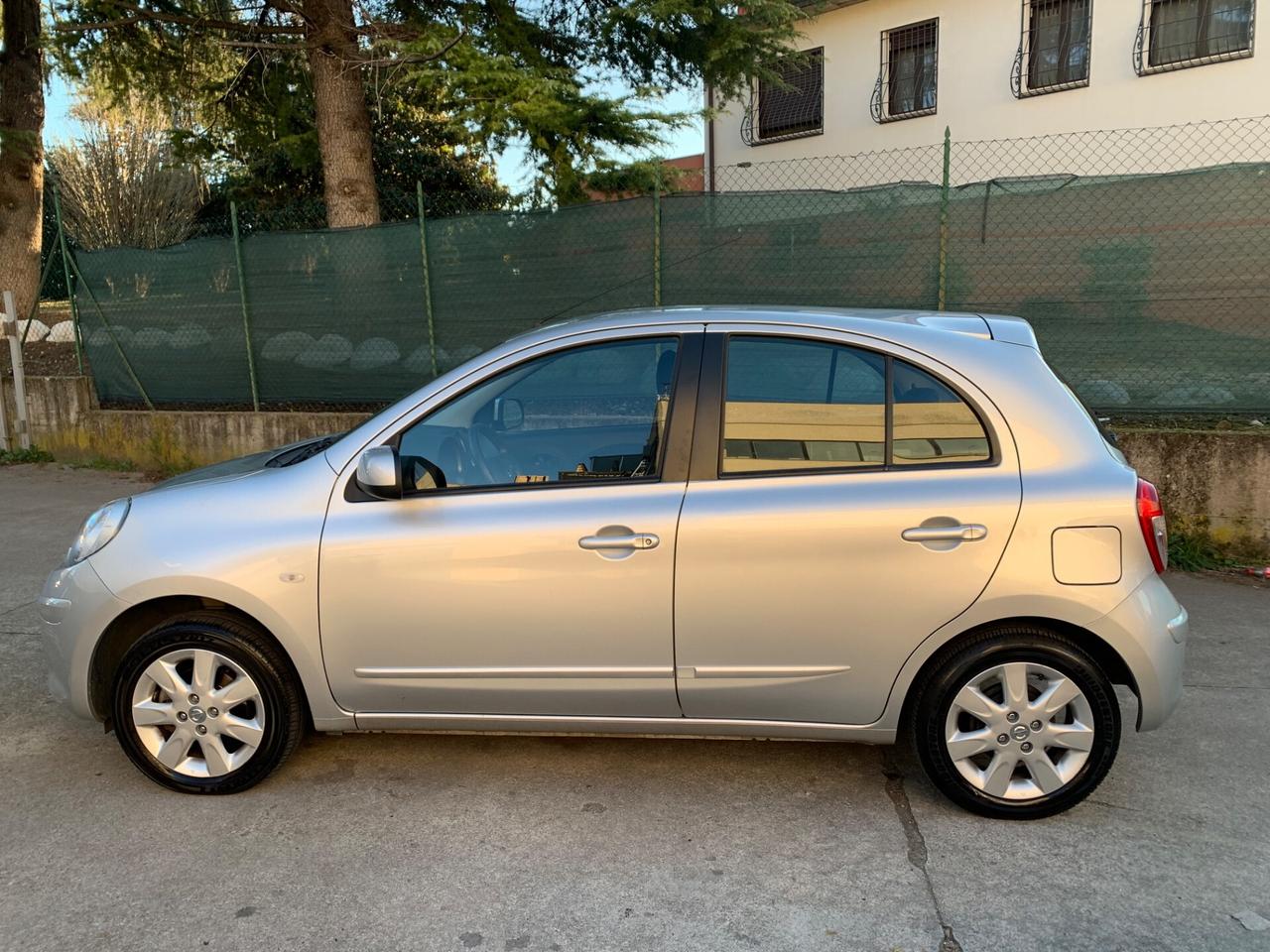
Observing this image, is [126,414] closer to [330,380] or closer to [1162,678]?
[330,380]

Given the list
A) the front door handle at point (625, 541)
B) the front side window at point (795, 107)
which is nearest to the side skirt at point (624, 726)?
the front door handle at point (625, 541)

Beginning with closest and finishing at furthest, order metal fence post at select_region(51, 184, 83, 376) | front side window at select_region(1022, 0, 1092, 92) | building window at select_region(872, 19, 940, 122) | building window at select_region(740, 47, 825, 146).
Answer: metal fence post at select_region(51, 184, 83, 376)
front side window at select_region(1022, 0, 1092, 92)
building window at select_region(872, 19, 940, 122)
building window at select_region(740, 47, 825, 146)

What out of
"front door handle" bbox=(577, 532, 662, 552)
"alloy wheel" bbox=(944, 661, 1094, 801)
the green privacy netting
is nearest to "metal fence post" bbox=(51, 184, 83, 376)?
the green privacy netting

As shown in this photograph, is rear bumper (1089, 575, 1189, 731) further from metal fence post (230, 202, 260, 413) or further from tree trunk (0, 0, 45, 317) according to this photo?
tree trunk (0, 0, 45, 317)

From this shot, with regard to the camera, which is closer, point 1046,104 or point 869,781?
point 869,781

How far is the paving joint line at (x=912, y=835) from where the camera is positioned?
8.20 feet

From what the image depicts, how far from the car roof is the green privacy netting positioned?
369cm

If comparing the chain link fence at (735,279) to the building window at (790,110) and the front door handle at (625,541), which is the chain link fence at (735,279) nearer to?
the front door handle at (625,541)

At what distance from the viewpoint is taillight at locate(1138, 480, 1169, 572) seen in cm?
293

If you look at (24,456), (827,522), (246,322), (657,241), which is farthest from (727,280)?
(24,456)

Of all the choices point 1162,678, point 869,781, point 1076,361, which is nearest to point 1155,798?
point 1162,678

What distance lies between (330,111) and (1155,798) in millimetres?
9425

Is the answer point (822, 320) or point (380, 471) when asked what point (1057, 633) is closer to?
point (822, 320)

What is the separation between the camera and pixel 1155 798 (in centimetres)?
320
